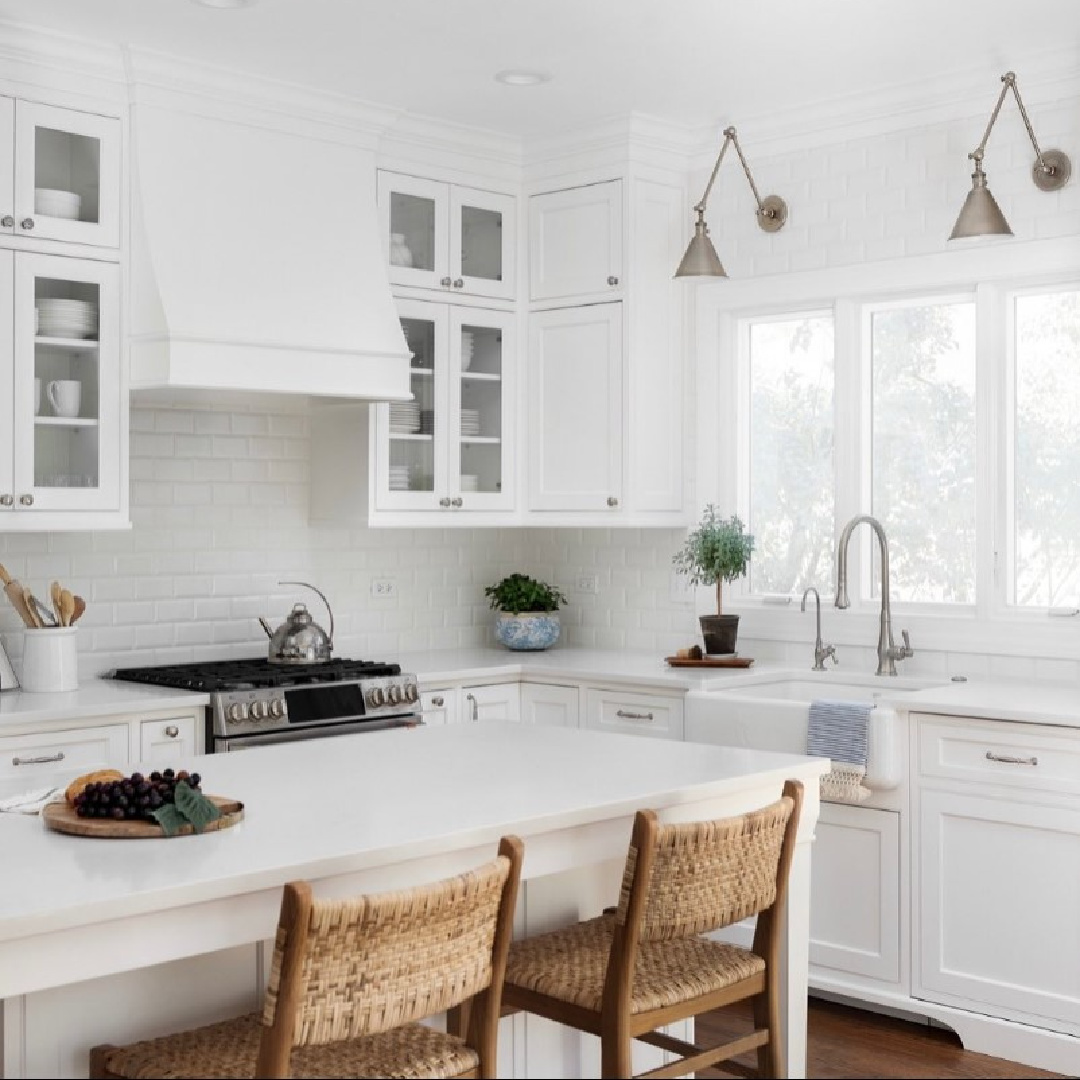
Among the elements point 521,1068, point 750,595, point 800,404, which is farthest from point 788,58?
point 521,1068

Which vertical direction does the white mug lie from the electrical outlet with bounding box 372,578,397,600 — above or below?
above

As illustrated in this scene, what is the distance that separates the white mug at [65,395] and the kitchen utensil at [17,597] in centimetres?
52

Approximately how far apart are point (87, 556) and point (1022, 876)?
10.1ft

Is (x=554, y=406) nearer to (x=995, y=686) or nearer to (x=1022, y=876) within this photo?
(x=995, y=686)

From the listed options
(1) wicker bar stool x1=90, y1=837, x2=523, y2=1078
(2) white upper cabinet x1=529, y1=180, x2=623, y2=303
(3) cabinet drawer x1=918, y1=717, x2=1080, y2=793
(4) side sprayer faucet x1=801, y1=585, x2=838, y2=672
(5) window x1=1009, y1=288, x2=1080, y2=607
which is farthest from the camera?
(2) white upper cabinet x1=529, y1=180, x2=623, y2=303

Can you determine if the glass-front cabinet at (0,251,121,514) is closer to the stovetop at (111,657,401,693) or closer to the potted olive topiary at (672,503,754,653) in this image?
the stovetop at (111,657,401,693)

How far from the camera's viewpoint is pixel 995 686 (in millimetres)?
4590

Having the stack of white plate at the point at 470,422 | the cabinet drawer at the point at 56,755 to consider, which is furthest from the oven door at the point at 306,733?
the stack of white plate at the point at 470,422

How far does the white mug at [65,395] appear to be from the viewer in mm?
4434

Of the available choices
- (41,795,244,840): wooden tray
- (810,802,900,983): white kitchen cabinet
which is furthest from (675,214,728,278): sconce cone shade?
(41,795,244,840): wooden tray

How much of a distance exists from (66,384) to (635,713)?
6.98ft

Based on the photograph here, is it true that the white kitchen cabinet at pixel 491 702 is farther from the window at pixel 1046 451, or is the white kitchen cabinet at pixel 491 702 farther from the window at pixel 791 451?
the window at pixel 1046 451

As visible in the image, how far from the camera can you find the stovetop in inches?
178

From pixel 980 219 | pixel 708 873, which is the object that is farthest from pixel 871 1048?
pixel 980 219
